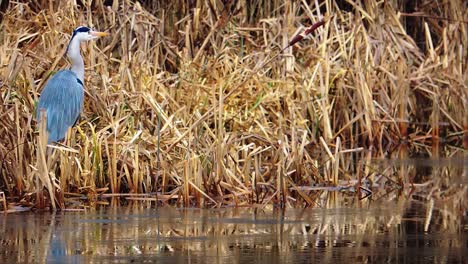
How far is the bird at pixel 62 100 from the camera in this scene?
921cm

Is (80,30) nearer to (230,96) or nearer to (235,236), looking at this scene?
(230,96)

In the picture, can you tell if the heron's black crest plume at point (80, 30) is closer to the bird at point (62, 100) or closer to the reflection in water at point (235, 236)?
the bird at point (62, 100)

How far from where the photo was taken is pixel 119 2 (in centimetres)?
1297

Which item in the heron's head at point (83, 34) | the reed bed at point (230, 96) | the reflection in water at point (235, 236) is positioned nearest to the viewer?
the reflection in water at point (235, 236)

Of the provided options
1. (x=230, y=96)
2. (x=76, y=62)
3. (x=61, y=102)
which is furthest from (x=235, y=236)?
(x=230, y=96)

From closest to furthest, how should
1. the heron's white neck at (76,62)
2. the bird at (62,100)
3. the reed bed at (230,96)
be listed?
the reed bed at (230,96), the bird at (62,100), the heron's white neck at (76,62)

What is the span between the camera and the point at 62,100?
933 cm

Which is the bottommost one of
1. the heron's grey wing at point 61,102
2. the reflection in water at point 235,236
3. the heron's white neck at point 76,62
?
the reflection in water at point 235,236

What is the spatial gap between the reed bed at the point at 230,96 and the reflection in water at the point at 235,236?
48 cm

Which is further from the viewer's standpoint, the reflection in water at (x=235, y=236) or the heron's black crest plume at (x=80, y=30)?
the heron's black crest plume at (x=80, y=30)

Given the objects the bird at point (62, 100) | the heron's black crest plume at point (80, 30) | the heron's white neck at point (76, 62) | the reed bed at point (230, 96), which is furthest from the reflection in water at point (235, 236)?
the heron's black crest plume at point (80, 30)

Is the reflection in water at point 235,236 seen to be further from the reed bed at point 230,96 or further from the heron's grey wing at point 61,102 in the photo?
the heron's grey wing at point 61,102

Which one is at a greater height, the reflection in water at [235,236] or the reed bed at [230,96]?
the reed bed at [230,96]

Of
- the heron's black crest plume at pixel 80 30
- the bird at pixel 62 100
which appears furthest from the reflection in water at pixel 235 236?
the heron's black crest plume at pixel 80 30
